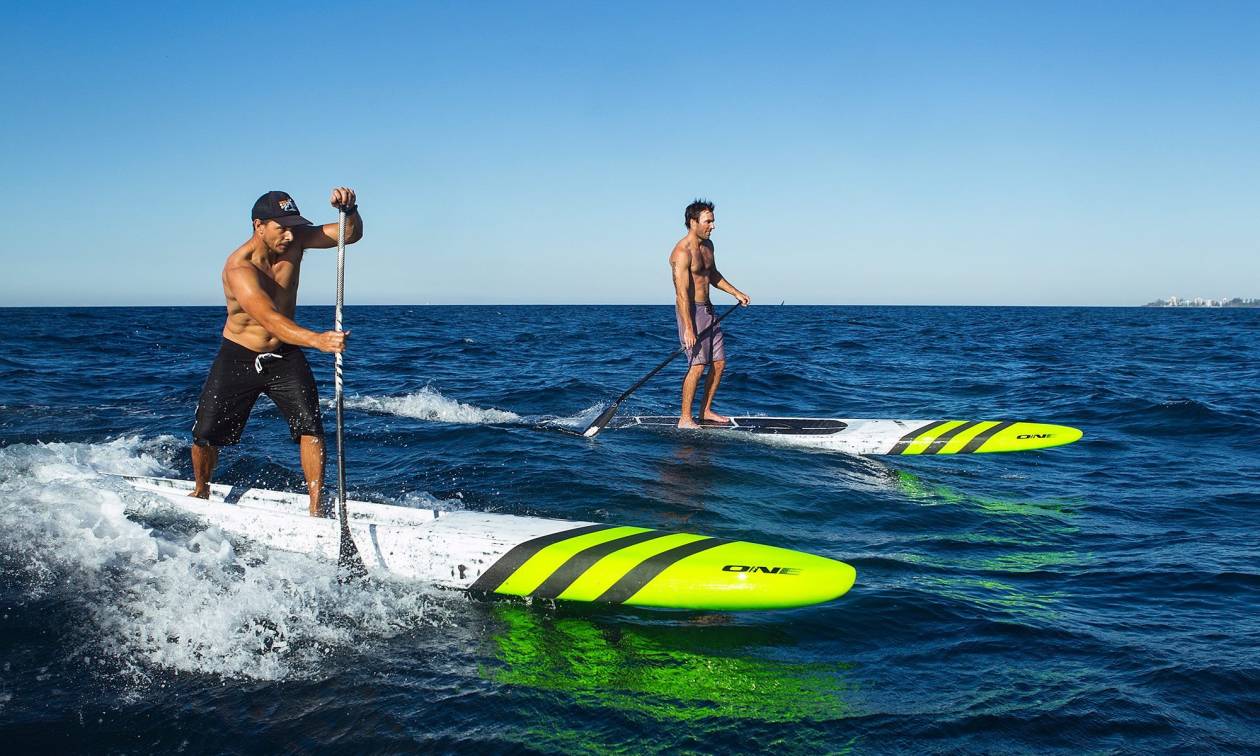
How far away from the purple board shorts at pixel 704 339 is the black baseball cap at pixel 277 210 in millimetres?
5171

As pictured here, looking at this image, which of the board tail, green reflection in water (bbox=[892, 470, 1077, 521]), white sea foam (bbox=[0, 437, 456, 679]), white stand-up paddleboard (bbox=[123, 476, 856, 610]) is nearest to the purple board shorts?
the board tail

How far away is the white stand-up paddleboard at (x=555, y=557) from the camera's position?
181 inches

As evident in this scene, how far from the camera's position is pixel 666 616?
4703 mm

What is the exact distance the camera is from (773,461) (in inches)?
339

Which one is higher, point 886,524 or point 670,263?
point 670,263

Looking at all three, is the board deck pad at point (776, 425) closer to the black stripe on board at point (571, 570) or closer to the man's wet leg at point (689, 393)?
the man's wet leg at point (689, 393)

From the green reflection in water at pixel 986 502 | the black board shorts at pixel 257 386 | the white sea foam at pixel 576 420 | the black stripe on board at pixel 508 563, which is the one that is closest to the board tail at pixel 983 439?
the green reflection in water at pixel 986 502

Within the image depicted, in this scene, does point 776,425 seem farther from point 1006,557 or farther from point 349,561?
point 349,561

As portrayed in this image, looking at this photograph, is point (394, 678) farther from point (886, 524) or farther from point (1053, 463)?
point (1053, 463)

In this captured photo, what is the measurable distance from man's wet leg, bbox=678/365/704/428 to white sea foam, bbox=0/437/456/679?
18.1 feet

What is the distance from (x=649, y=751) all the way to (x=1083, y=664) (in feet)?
7.06

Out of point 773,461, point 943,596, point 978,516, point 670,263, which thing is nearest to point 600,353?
point 670,263

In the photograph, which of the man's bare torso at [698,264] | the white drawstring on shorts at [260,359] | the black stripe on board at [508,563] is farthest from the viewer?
the man's bare torso at [698,264]

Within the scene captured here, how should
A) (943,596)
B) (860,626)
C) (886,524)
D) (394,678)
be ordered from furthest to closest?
(886,524) < (943,596) < (860,626) < (394,678)
